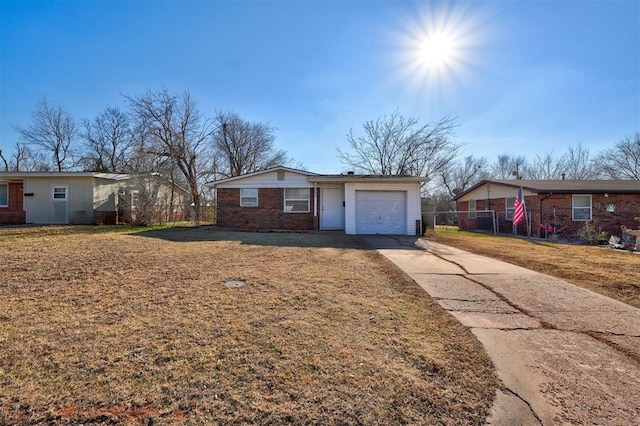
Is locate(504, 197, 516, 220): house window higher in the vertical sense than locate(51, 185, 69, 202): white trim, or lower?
lower

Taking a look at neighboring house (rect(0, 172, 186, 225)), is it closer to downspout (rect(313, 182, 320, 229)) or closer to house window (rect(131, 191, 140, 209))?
house window (rect(131, 191, 140, 209))

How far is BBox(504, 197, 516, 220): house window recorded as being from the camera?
1731 cm

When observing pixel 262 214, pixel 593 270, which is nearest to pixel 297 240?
pixel 262 214

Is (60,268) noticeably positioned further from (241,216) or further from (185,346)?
(241,216)

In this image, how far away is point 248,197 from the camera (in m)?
15.1

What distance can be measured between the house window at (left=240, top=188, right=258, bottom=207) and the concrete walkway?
35.5 ft

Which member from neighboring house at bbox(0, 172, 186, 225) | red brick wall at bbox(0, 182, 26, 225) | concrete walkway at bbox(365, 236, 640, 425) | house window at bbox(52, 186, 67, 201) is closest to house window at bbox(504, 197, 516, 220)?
concrete walkway at bbox(365, 236, 640, 425)

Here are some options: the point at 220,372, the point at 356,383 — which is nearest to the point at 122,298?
the point at 220,372

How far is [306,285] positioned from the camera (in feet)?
15.7

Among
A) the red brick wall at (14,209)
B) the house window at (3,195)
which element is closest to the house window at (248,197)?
the red brick wall at (14,209)

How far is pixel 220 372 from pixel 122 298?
2.57 metres

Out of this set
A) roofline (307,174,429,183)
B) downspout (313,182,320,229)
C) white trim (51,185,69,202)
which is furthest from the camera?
white trim (51,185,69,202)

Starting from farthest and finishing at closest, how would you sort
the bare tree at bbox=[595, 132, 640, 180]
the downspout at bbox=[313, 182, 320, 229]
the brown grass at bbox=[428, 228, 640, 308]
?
the bare tree at bbox=[595, 132, 640, 180], the downspout at bbox=[313, 182, 320, 229], the brown grass at bbox=[428, 228, 640, 308]

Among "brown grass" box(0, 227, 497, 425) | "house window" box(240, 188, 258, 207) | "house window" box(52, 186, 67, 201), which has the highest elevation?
"house window" box(52, 186, 67, 201)
